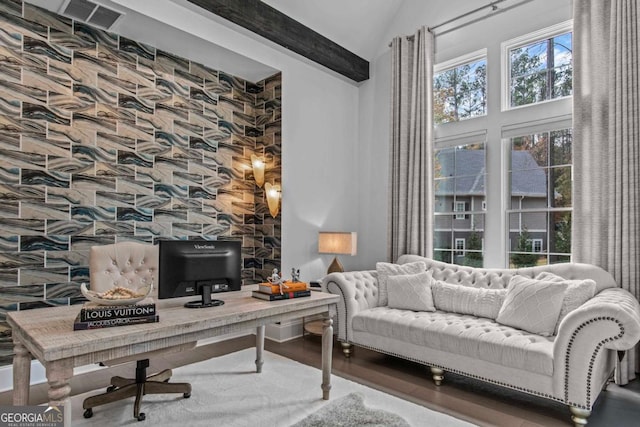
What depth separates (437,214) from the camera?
4.49 m

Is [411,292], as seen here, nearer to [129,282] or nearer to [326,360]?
[326,360]

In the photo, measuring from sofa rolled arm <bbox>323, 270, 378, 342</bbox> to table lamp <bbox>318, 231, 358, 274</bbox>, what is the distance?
494 mm

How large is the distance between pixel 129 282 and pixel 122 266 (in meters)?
0.13

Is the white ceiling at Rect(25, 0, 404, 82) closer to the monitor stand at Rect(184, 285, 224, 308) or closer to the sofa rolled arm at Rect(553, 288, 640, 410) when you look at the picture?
the monitor stand at Rect(184, 285, 224, 308)

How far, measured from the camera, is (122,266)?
2883 mm

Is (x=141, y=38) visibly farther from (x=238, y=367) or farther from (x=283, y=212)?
(x=238, y=367)

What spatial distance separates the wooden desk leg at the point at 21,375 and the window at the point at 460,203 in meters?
3.81

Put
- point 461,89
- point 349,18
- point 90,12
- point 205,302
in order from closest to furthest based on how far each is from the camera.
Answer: point 205,302
point 90,12
point 461,89
point 349,18

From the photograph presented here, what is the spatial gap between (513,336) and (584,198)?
1.41 meters

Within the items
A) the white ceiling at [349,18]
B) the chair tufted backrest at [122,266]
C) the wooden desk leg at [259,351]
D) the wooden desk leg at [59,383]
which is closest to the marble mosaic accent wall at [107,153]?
the chair tufted backrest at [122,266]

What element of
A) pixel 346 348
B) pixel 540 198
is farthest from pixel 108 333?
pixel 540 198

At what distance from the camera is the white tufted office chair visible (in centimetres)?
238

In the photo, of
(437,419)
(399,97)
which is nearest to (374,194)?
(399,97)

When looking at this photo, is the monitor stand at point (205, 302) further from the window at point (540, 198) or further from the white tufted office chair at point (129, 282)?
the window at point (540, 198)
